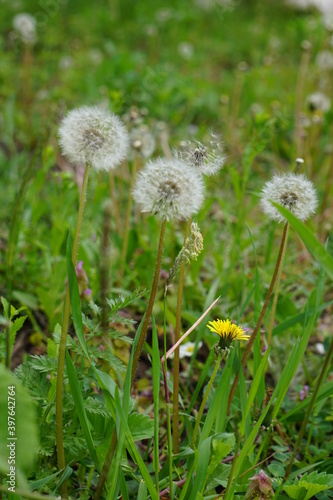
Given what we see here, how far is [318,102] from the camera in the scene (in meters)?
3.23

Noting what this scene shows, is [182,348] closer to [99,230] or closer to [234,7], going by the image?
[99,230]

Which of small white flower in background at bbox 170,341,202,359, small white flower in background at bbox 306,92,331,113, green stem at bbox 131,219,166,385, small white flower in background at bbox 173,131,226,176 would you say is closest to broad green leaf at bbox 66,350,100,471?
green stem at bbox 131,219,166,385

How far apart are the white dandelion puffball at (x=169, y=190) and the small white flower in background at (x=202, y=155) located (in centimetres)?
6

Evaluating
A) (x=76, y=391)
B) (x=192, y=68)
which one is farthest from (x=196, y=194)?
(x=192, y=68)

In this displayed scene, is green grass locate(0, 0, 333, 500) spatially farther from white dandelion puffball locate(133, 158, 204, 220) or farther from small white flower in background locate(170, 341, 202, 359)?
white dandelion puffball locate(133, 158, 204, 220)

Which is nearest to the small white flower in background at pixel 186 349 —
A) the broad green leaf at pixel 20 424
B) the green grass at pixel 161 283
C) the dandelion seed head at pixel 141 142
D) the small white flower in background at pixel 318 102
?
the green grass at pixel 161 283

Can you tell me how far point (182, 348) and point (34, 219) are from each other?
0.80 m

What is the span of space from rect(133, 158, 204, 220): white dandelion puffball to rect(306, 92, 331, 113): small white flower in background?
2.16m

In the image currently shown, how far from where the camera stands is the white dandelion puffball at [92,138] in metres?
1.14

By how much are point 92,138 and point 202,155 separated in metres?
0.23

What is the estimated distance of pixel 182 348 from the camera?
1.78m

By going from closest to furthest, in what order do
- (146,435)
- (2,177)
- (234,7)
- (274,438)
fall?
(146,435), (274,438), (2,177), (234,7)

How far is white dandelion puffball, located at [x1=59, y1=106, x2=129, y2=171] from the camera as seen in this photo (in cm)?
A: 114

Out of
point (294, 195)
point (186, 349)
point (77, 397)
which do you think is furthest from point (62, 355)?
point (186, 349)
